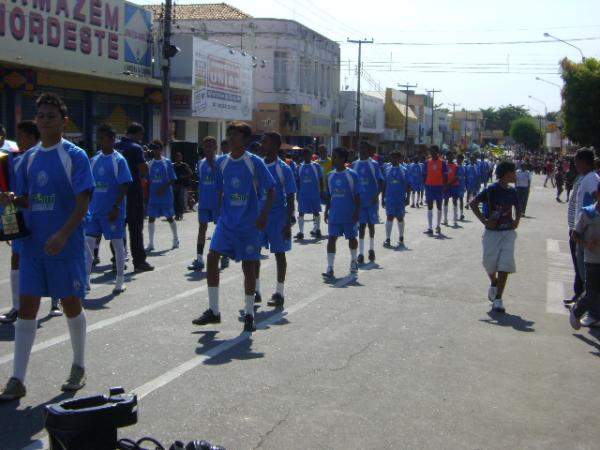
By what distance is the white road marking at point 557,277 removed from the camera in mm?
10167

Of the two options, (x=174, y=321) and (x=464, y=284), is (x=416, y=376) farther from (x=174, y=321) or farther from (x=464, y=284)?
(x=464, y=284)

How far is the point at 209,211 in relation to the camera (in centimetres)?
1238

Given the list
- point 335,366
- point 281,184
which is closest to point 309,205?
point 281,184

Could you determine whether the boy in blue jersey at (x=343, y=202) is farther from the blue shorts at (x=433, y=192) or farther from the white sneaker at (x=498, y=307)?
the blue shorts at (x=433, y=192)

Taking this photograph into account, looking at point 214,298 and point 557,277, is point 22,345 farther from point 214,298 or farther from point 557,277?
point 557,277

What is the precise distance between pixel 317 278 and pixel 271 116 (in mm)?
37558

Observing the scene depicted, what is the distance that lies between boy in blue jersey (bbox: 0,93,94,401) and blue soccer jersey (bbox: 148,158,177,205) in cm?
843

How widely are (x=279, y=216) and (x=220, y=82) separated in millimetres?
27400

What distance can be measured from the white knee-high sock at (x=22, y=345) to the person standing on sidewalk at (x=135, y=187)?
213 inches

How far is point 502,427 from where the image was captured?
17.4 ft

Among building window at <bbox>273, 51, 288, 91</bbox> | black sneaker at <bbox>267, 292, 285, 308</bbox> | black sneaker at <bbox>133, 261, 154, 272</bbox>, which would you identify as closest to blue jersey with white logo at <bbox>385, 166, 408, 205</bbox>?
black sneaker at <bbox>133, 261, 154, 272</bbox>

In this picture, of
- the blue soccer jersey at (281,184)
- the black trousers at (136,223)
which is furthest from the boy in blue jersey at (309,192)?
the blue soccer jersey at (281,184)

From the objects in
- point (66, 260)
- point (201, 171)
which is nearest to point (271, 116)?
point (201, 171)

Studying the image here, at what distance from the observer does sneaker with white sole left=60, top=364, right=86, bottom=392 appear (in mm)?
5688
